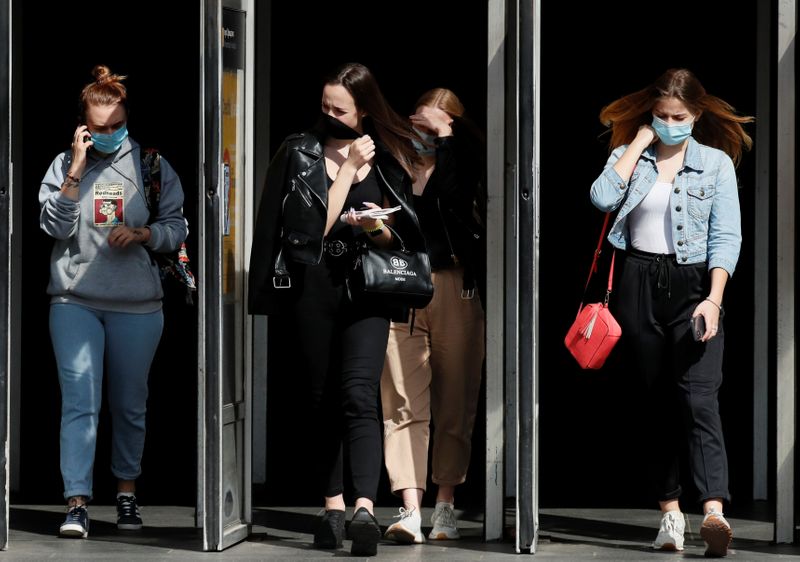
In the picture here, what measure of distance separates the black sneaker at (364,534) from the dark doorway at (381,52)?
221 centimetres

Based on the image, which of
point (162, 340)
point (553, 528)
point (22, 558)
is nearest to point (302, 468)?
point (162, 340)

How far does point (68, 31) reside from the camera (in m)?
9.45

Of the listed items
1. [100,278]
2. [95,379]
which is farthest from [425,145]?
[95,379]

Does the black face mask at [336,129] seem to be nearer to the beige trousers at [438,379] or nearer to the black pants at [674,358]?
the beige trousers at [438,379]

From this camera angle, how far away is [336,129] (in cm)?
736

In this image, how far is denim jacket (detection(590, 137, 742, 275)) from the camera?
7.34m

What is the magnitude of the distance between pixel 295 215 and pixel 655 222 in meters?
1.46

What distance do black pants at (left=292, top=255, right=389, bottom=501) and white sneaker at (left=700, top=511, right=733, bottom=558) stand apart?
1317 millimetres

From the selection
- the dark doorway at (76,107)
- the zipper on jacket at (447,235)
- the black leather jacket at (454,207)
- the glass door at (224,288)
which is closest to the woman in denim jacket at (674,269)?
the black leather jacket at (454,207)

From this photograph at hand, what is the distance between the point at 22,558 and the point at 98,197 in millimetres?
1584

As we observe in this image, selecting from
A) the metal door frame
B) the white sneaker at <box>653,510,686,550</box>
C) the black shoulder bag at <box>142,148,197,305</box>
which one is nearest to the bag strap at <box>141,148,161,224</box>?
the black shoulder bag at <box>142,148,197,305</box>

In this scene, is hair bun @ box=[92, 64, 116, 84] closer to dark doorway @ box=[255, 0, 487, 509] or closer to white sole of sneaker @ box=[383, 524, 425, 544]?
dark doorway @ box=[255, 0, 487, 509]

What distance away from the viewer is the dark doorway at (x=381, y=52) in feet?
30.7

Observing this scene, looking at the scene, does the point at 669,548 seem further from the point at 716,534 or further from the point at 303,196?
the point at 303,196
